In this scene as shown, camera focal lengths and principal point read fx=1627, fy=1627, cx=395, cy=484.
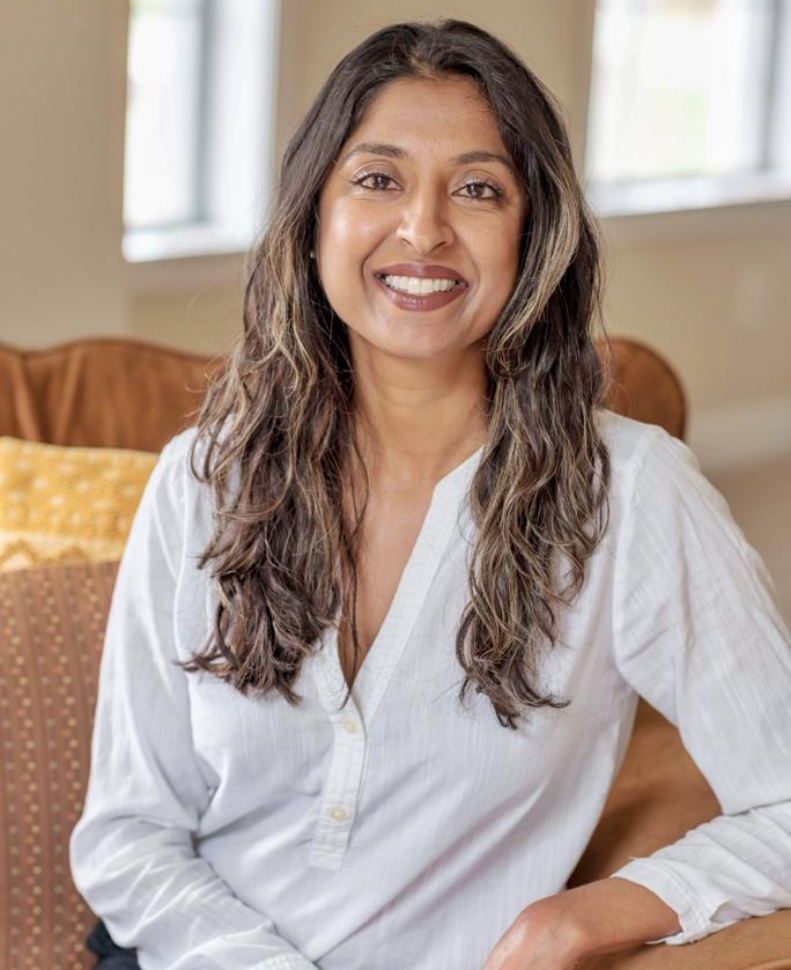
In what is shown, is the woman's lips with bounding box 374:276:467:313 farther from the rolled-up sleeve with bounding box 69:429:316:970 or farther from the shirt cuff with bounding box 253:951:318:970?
the shirt cuff with bounding box 253:951:318:970

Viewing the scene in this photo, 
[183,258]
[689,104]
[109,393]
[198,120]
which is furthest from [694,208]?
[109,393]

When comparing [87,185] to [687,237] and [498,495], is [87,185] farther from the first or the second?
[687,237]

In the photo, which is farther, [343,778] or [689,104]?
[689,104]

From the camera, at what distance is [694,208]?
5.67 meters

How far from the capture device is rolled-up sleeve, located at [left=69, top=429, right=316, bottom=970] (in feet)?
5.20

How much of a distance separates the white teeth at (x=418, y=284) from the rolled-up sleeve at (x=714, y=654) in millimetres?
246

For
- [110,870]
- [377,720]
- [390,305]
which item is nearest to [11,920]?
[110,870]

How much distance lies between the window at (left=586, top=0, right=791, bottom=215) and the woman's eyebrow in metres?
3.87

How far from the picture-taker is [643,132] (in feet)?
19.4

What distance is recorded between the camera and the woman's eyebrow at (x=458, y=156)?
1.48 metres

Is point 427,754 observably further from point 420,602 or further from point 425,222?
point 425,222

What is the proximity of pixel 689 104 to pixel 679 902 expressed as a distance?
203 inches

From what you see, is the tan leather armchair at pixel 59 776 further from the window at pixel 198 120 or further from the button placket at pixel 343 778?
the window at pixel 198 120

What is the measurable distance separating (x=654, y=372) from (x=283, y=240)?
949 mm
